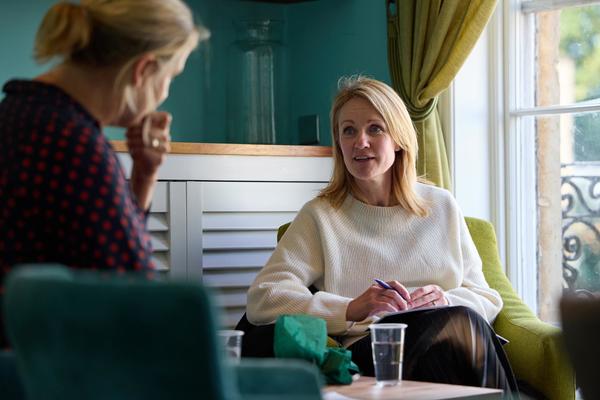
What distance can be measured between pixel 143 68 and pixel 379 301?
1206mm

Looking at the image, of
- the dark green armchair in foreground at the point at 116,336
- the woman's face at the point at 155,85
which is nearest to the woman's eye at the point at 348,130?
the woman's face at the point at 155,85

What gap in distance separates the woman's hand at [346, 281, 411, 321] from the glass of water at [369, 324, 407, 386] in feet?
1.70

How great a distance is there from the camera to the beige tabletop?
205 centimetres

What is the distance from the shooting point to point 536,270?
3789 mm

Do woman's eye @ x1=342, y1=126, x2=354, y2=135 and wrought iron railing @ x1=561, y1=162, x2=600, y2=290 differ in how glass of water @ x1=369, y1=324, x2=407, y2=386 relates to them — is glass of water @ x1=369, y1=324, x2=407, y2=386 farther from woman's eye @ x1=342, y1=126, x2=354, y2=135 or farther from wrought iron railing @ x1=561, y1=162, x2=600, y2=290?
wrought iron railing @ x1=561, y1=162, x2=600, y2=290

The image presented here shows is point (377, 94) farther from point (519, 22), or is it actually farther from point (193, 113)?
point (193, 113)

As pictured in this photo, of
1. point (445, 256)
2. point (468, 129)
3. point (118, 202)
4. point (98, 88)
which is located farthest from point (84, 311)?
point (468, 129)

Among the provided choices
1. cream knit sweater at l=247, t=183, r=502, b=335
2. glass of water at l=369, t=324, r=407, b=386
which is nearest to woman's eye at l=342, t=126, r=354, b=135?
cream knit sweater at l=247, t=183, r=502, b=335

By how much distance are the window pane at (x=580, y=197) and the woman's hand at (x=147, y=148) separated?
1.97 m

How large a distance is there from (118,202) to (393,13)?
2590 mm

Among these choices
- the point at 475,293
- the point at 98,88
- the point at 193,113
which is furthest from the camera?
the point at 193,113

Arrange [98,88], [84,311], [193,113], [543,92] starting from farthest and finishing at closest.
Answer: [193,113] < [543,92] < [98,88] < [84,311]

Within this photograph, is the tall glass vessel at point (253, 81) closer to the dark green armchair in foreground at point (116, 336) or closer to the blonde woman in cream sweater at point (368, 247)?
the blonde woman in cream sweater at point (368, 247)

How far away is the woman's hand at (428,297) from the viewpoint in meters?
2.81
